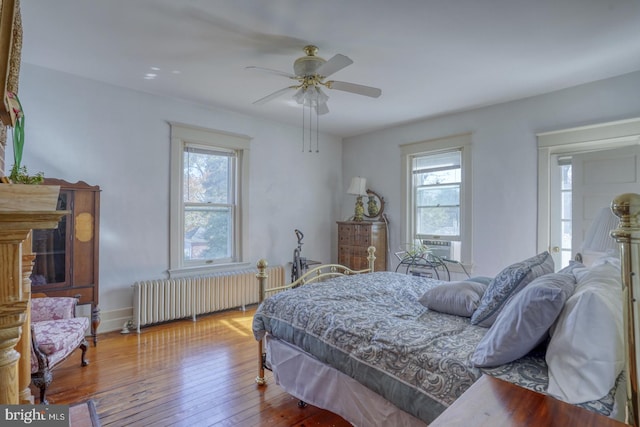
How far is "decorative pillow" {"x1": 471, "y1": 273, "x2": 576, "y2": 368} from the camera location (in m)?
1.29

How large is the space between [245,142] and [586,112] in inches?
158

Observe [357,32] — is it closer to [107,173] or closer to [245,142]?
[245,142]

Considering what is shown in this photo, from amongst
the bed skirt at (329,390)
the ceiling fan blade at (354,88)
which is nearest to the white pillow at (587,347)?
the bed skirt at (329,390)

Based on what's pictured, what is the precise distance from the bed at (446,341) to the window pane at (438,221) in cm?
218

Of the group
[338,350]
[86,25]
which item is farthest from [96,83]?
[338,350]

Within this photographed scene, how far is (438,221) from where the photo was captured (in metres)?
4.60

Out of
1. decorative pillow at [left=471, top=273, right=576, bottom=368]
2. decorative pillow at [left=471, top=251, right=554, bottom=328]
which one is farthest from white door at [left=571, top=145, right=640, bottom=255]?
decorative pillow at [left=471, top=273, right=576, bottom=368]

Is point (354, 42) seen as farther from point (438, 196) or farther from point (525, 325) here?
point (438, 196)

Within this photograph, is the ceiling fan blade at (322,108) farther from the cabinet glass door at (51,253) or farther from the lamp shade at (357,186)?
the cabinet glass door at (51,253)

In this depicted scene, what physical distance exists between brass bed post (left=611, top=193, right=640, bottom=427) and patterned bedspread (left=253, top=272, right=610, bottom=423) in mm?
364

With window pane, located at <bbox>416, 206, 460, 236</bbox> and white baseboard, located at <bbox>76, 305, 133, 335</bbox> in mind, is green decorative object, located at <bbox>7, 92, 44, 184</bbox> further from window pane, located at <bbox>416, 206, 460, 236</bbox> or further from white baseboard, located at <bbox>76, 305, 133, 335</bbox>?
window pane, located at <bbox>416, 206, 460, 236</bbox>

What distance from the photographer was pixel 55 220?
943 mm

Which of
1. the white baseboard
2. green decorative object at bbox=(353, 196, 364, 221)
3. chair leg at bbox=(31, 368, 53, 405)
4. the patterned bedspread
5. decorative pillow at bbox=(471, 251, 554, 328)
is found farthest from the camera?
green decorative object at bbox=(353, 196, 364, 221)

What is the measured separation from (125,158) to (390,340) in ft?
11.5
